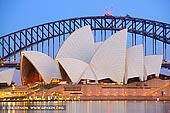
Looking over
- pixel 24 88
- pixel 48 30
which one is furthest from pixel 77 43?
pixel 48 30

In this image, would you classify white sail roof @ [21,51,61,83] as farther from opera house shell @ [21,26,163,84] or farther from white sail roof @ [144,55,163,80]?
white sail roof @ [144,55,163,80]

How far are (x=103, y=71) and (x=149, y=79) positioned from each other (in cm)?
553

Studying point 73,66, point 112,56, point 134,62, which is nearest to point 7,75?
point 73,66

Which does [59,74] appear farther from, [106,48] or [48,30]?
[48,30]

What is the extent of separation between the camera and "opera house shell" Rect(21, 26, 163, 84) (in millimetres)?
55594

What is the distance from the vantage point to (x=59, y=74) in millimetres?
59281

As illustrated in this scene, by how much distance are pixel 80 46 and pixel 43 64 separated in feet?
14.4

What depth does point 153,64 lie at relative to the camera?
58906 millimetres

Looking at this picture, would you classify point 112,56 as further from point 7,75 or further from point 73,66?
point 7,75

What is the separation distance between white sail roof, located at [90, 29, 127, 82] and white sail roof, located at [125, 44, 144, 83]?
1.04m

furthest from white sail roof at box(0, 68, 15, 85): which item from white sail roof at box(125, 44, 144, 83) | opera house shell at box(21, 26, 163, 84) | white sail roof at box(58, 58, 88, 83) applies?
white sail roof at box(125, 44, 144, 83)

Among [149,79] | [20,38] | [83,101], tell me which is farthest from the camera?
→ [20,38]

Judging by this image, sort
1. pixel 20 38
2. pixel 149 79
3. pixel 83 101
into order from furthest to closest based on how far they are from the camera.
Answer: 1. pixel 20 38
2. pixel 149 79
3. pixel 83 101

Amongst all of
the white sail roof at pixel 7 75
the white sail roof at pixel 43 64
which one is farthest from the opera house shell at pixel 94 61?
the white sail roof at pixel 7 75
